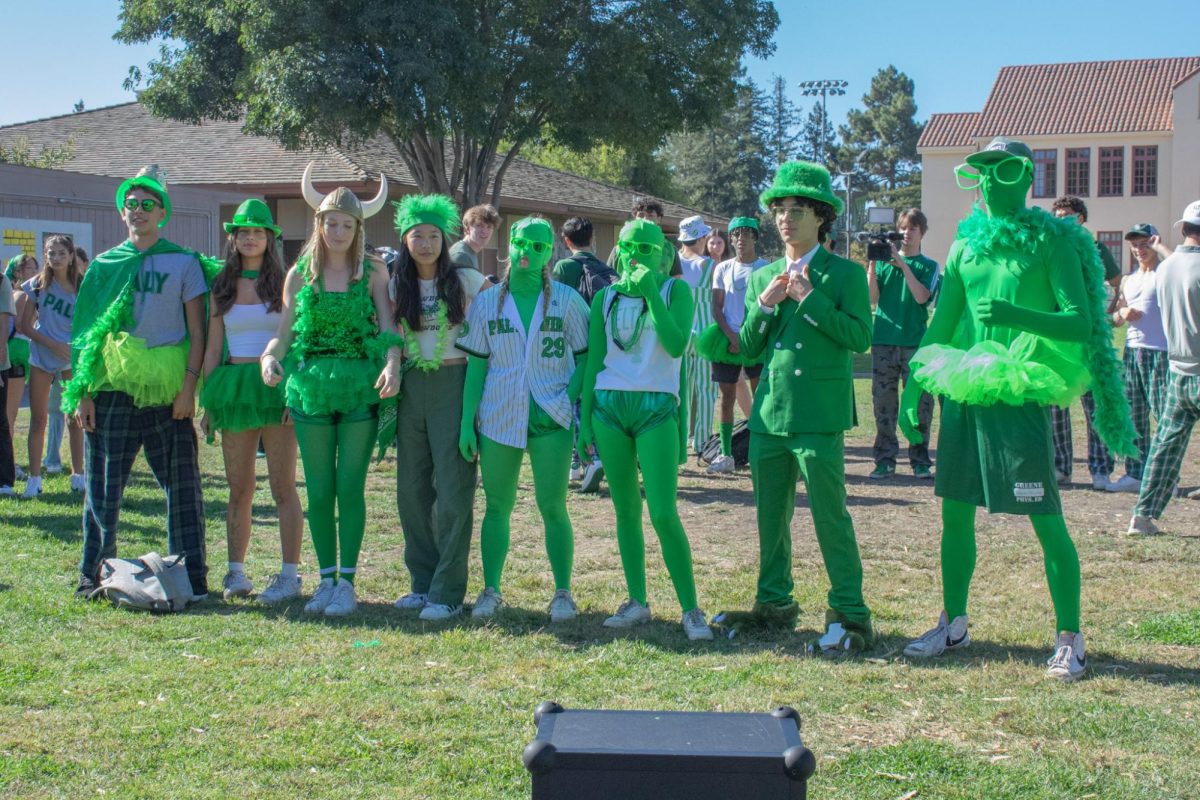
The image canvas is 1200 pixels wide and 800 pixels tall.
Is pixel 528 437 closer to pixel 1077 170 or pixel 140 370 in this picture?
pixel 140 370

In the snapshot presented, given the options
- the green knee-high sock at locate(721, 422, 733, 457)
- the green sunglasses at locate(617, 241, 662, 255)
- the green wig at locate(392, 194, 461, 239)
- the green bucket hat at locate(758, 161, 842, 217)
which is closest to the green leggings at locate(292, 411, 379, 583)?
the green wig at locate(392, 194, 461, 239)

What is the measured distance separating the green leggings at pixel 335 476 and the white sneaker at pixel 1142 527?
4.80 m

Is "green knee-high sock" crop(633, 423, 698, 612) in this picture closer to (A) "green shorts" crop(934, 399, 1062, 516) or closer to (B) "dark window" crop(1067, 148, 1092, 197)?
(A) "green shorts" crop(934, 399, 1062, 516)

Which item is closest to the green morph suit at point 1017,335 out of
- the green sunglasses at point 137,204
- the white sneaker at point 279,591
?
the white sneaker at point 279,591

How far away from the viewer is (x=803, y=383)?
5113 millimetres

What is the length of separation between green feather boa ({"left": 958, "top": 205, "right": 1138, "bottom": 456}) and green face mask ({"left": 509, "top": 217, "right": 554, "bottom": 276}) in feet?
6.10

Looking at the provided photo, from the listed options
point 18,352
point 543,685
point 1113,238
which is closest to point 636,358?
point 543,685

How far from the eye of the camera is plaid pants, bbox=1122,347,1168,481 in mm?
8648

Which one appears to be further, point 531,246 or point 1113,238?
point 1113,238

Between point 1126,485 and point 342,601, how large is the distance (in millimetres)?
6335

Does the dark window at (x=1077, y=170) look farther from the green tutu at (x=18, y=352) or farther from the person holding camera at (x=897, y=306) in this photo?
the green tutu at (x=18, y=352)

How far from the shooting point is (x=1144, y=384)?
888 centimetres

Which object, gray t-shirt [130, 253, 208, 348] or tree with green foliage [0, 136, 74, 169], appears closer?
gray t-shirt [130, 253, 208, 348]

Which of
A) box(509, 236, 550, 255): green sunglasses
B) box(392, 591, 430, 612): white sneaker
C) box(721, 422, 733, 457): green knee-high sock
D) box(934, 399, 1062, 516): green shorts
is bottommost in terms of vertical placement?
box(392, 591, 430, 612): white sneaker
